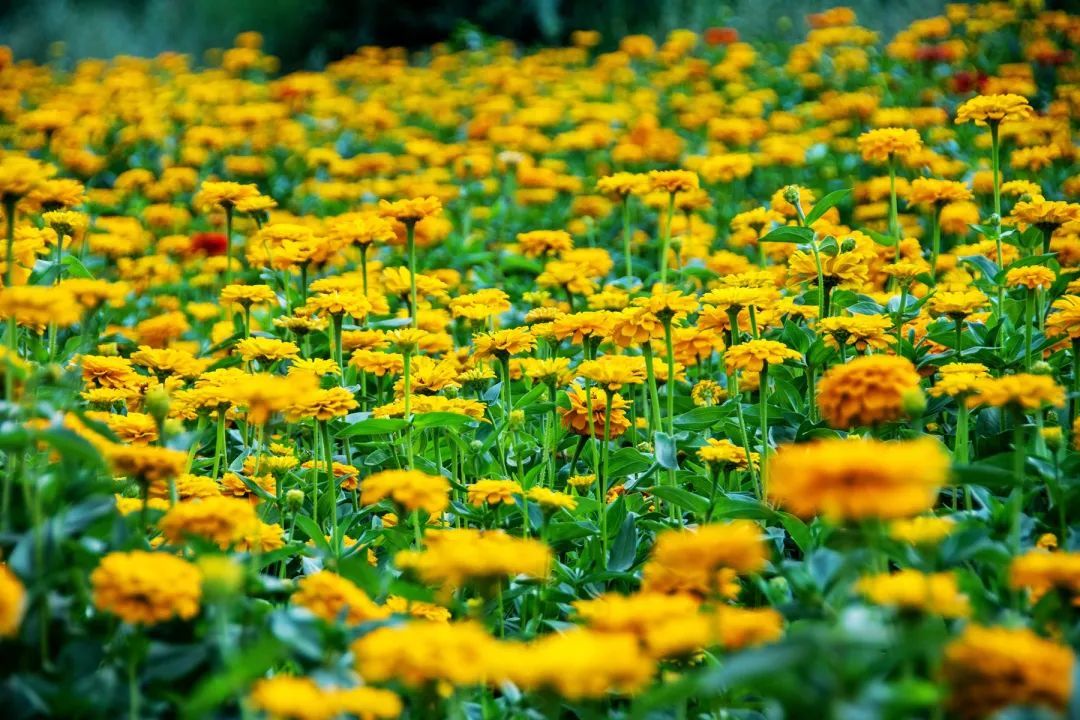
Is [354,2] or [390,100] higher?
[354,2]

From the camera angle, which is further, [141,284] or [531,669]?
[141,284]

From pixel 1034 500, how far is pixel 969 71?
425 cm

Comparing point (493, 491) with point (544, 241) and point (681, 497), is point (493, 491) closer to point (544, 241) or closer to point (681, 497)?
point (681, 497)

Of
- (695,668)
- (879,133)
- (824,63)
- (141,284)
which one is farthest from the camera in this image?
(824,63)

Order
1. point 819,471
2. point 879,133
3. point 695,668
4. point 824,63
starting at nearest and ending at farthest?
point 819,471
point 695,668
point 879,133
point 824,63

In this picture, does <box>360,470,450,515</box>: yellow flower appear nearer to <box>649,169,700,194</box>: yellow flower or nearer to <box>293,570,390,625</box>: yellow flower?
<box>293,570,390,625</box>: yellow flower

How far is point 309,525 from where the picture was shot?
220cm

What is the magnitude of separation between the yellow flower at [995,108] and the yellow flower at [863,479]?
6.01ft

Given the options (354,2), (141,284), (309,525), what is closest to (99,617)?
(309,525)

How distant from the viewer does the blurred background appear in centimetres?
796

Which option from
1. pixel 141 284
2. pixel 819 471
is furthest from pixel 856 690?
pixel 141 284

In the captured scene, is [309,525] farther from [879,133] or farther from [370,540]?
[879,133]

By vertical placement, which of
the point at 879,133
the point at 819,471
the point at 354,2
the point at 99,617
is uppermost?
the point at 354,2

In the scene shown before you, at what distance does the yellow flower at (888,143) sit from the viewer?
2928mm
